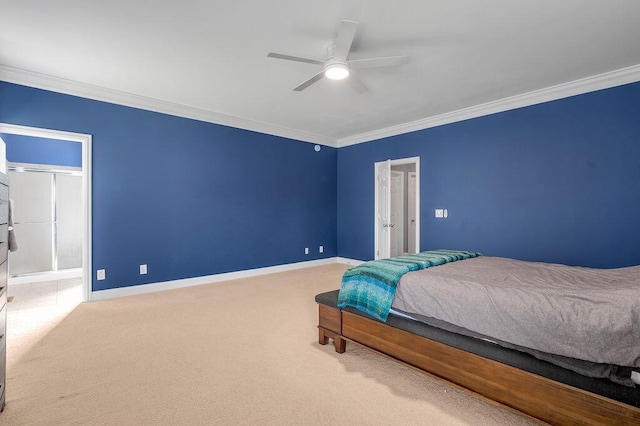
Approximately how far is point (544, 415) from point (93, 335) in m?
3.56

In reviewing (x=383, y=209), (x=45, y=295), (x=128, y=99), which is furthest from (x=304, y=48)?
(x=45, y=295)

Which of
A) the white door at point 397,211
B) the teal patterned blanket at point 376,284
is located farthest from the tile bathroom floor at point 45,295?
the white door at point 397,211

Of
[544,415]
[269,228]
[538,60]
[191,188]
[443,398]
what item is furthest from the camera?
[269,228]

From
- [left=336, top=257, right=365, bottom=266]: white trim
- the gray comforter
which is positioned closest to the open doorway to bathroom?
[left=336, top=257, right=365, bottom=266]: white trim

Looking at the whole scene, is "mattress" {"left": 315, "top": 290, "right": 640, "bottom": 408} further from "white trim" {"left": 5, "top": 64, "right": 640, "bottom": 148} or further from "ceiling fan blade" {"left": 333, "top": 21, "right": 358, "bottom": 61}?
"white trim" {"left": 5, "top": 64, "right": 640, "bottom": 148}

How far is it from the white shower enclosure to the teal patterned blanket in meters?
5.60

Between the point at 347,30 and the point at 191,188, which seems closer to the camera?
the point at 347,30

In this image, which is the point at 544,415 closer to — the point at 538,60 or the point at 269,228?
the point at 538,60

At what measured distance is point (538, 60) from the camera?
10.2 ft

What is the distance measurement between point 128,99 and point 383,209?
4.39m

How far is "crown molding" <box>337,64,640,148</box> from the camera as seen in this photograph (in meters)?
3.37

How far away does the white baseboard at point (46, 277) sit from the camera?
16.1 ft

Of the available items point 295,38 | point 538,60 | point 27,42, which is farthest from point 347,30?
point 27,42

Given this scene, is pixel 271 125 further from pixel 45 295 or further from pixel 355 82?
pixel 45 295
